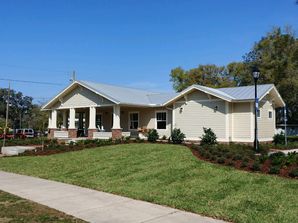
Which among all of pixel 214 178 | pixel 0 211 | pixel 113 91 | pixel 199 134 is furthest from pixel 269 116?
pixel 0 211

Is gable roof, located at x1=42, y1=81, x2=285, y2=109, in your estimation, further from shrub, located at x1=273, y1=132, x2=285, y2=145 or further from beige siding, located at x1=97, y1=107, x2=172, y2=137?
shrub, located at x1=273, y1=132, x2=285, y2=145

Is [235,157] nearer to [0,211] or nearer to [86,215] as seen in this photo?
[86,215]

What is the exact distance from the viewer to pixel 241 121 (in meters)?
23.2

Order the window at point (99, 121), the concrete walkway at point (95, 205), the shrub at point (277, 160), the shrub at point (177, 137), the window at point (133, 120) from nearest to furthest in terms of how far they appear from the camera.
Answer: the concrete walkway at point (95, 205) < the shrub at point (277, 160) < the shrub at point (177, 137) < the window at point (133, 120) < the window at point (99, 121)

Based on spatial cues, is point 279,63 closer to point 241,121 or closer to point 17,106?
point 241,121

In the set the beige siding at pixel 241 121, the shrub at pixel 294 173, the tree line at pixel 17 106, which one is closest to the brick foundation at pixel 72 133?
the beige siding at pixel 241 121

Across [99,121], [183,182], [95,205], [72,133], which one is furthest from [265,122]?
[95,205]

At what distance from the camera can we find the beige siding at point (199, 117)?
77.3 ft

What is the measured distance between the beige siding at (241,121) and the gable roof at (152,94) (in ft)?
2.15

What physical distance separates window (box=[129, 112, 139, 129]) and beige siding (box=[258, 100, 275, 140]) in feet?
34.9

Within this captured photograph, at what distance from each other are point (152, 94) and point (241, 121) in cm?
1182

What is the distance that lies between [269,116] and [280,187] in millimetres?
17430

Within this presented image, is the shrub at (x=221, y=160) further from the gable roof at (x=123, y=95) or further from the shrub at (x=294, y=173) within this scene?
the gable roof at (x=123, y=95)

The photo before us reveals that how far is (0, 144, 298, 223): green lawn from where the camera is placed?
757cm
